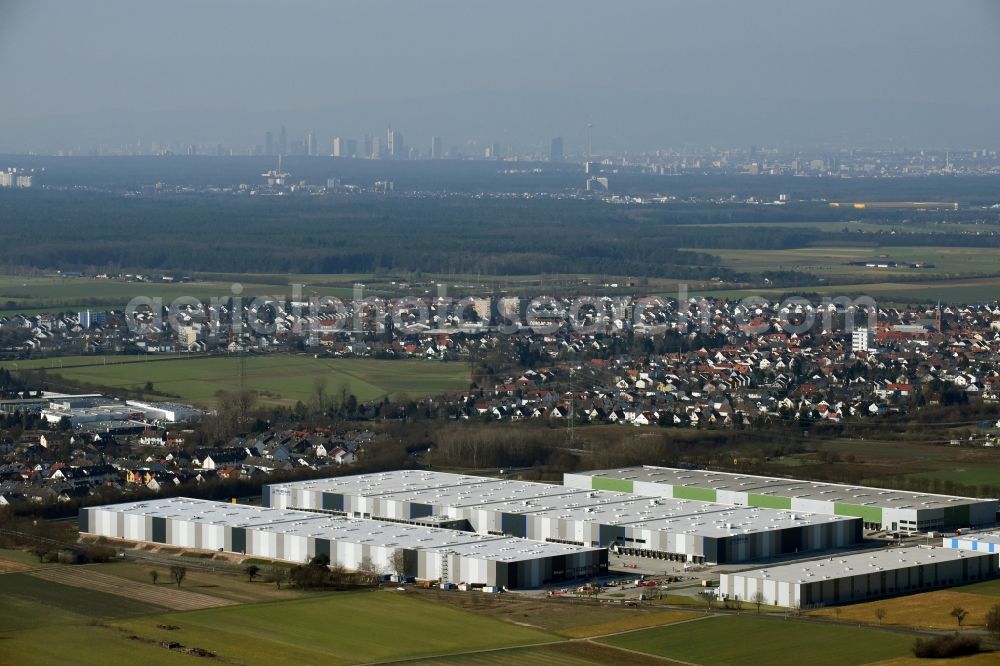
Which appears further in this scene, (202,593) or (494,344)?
(494,344)

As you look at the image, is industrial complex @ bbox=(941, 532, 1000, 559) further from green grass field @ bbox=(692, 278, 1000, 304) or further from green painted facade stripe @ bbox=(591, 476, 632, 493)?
green grass field @ bbox=(692, 278, 1000, 304)

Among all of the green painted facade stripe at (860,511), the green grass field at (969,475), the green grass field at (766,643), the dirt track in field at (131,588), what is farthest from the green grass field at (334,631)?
the green grass field at (969,475)

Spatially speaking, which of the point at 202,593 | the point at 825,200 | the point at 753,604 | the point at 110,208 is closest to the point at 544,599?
the point at 753,604

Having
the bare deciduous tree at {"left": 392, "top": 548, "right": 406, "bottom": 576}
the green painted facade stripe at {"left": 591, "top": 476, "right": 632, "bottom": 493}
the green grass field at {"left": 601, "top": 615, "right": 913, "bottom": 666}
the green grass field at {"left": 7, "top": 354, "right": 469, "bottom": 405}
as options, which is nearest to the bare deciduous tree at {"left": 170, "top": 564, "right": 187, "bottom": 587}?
the bare deciduous tree at {"left": 392, "top": 548, "right": 406, "bottom": 576}

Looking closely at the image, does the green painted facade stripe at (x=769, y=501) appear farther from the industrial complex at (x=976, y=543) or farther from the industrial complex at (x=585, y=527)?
the industrial complex at (x=976, y=543)

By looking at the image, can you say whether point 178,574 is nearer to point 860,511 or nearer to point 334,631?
point 334,631

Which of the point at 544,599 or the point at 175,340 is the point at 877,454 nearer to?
the point at 544,599

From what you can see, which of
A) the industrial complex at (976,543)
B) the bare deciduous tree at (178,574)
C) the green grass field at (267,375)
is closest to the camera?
the bare deciduous tree at (178,574)
